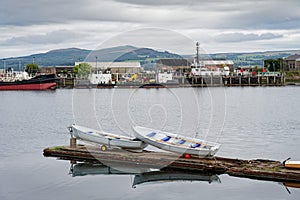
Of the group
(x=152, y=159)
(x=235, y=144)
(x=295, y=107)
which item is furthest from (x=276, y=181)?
(x=295, y=107)

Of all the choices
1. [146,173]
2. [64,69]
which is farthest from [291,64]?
[146,173]

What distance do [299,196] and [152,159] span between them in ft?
17.7

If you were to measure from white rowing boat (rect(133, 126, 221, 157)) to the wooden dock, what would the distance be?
24 centimetres

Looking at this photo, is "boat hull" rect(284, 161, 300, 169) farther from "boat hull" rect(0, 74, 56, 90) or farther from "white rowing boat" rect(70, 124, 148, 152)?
Answer: "boat hull" rect(0, 74, 56, 90)

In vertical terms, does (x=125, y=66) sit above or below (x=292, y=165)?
above

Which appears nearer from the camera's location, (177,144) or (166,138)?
(177,144)

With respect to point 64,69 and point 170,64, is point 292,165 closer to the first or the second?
point 170,64

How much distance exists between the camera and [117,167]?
20.2 meters

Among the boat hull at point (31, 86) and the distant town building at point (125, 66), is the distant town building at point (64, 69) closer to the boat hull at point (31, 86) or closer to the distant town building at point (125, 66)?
the boat hull at point (31, 86)

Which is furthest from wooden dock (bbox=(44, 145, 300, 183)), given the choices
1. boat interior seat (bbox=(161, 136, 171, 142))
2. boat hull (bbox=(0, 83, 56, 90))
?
boat hull (bbox=(0, 83, 56, 90))

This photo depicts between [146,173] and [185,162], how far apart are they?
142 cm

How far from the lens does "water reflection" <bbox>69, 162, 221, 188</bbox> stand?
18.5 metres

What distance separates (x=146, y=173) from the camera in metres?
19.4

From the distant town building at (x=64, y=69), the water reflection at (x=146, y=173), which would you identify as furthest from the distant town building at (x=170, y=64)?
the distant town building at (x=64, y=69)
